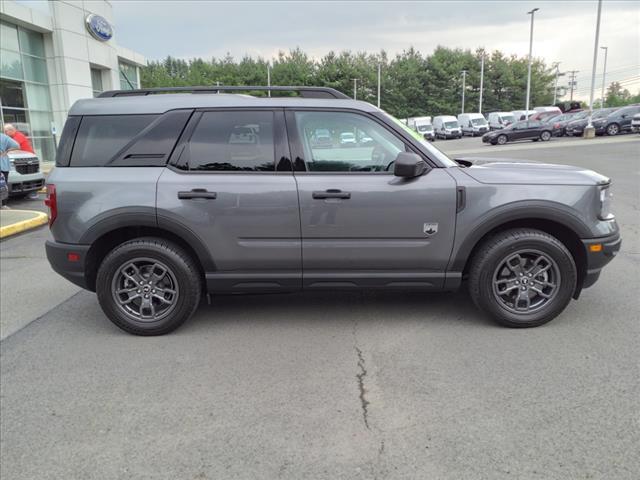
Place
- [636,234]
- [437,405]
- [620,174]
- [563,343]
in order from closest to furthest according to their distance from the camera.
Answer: [437,405] < [563,343] < [636,234] < [620,174]

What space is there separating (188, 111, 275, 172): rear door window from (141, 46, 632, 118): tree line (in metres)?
71.9

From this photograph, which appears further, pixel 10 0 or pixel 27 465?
pixel 10 0

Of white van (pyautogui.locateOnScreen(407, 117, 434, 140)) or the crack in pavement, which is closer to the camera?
the crack in pavement

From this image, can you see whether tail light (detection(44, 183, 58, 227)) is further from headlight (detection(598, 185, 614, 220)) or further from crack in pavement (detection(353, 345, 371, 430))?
headlight (detection(598, 185, 614, 220))

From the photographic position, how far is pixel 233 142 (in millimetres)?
4152

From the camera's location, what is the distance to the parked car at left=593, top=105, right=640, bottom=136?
30297mm

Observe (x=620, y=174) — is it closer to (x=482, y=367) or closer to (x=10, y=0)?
(x=482, y=367)

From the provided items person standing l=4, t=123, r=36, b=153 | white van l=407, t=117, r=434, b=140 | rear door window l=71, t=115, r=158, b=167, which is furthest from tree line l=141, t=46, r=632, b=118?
rear door window l=71, t=115, r=158, b=167

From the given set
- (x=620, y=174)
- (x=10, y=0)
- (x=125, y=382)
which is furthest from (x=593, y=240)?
(x=10, y=0)

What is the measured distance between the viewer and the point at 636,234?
7.46 metres

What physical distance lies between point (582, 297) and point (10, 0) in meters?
24.2

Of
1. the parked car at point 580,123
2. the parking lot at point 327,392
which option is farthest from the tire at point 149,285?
the parked car at point 580,123

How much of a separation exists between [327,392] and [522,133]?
34506 mm

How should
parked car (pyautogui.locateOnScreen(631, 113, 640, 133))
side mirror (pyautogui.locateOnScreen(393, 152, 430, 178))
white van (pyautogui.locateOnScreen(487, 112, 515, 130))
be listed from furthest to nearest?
white van (pyautogui.locateOnScreen(487, 112, 515, 130)) < parked car (pyautogui.locateOnScreen(631, 113, 640, 133)) < side mirror (pyautogui.locateOnScreen(393, 152, 430, 178))
